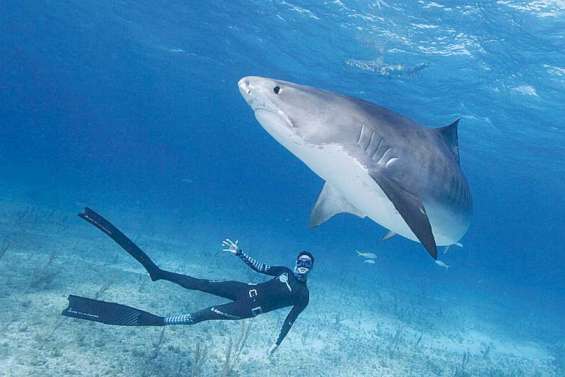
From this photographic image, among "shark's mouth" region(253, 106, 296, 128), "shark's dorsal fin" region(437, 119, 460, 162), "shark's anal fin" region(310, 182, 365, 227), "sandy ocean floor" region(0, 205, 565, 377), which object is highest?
"shark's mouth" region(253, 106, 296, 128)

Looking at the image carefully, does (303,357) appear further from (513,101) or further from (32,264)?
(513,101)

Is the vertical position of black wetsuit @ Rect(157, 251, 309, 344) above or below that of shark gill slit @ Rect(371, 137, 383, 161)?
below

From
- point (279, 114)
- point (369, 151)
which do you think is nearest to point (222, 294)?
point (369, 151)

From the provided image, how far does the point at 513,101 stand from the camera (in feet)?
71.4

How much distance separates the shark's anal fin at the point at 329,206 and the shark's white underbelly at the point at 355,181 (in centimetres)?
60

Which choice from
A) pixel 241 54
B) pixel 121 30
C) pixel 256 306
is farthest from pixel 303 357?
pixel 121 30

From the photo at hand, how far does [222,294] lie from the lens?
6980 millimetres

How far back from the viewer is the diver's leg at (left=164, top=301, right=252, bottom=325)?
651 centimetres

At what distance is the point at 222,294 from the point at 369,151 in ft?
14.3

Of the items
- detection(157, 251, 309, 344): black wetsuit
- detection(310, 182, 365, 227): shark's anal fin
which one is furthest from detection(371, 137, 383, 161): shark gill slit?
detection(157, 251, 309, 344): black wetsuit

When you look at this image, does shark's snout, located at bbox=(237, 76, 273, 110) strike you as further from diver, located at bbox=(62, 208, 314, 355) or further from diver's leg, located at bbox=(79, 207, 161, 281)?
diver's leg, located at bbox=(79, 207, 161, 281)

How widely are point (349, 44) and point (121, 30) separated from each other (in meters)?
19.8

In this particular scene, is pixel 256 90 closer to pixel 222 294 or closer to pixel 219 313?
pixel 219 313

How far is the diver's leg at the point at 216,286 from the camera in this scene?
6.86m
